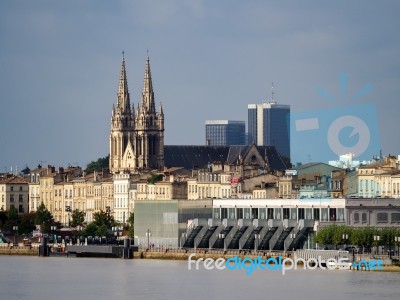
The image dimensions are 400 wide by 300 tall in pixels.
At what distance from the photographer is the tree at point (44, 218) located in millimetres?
139000

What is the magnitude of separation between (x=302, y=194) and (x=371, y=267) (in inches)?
887

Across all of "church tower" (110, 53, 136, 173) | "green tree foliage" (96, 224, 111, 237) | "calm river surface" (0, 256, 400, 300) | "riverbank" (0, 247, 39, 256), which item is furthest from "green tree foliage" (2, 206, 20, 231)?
"calm river surface" (0, 256, 400, 300)

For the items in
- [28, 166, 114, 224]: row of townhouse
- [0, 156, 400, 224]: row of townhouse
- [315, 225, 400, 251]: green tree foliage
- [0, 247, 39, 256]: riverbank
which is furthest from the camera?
[28, 166, 114, 224]: row of townhouse

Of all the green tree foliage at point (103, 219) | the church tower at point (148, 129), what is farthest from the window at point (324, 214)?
the church tower at point (148, 129)

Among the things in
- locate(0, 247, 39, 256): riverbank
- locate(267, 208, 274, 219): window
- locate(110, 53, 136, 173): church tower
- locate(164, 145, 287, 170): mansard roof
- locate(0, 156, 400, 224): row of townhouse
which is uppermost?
locate(110, 53, 136, 173): church tower

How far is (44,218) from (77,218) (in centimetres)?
388

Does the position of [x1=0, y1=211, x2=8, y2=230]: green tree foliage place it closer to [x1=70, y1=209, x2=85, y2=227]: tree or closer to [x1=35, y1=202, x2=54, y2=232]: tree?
[x1=35, y1=202, x2=54, y2=232]: tree

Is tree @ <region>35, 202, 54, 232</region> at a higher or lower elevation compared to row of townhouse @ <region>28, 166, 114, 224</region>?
lower

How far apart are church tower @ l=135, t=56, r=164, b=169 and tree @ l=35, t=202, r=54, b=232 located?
2558cm

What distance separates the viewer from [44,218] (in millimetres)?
141500

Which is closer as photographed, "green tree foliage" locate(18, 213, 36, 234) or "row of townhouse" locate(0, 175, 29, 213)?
"green tree foliage" locate(18, 213, 36, 234)

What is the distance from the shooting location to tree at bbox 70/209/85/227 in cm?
14388

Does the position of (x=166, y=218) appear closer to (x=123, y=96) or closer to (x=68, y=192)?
(x=68, y=192)

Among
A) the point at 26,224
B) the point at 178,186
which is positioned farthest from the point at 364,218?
the point at 26,224
